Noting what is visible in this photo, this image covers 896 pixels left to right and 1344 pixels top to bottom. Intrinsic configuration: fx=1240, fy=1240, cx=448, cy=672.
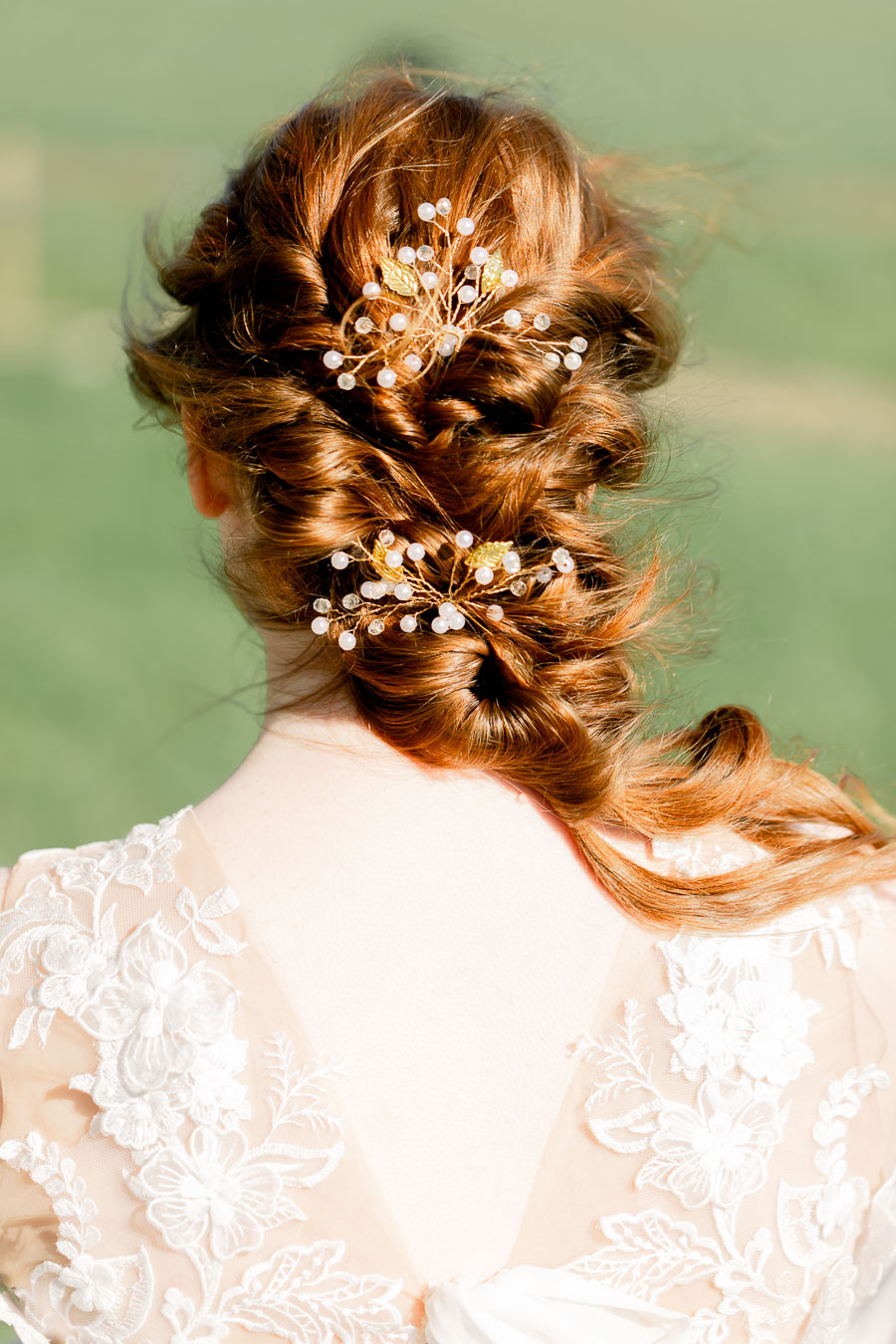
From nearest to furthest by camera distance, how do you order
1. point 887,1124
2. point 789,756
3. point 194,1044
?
point 194,1044
point 887,1124
point 789,756

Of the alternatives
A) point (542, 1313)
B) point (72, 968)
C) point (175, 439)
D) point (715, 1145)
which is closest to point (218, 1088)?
point (72, 968)

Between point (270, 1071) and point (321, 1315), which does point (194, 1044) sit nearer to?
point (270, 1071)

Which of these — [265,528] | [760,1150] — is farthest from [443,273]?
[760,1150]

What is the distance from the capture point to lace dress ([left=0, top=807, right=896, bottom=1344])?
1.13m

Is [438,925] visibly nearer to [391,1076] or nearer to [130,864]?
[391,1076]

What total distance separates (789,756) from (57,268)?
7922 millimetres

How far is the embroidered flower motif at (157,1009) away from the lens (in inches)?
44.6

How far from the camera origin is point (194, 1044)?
113 centimetres

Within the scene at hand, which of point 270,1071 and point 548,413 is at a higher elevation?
point 548,413

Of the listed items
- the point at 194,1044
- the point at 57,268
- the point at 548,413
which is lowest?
the point at 194,1044

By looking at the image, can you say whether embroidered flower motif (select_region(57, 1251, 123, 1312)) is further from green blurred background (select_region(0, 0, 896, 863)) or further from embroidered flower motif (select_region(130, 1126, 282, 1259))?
green blurred background (select_region(0, 0, 896, 863))

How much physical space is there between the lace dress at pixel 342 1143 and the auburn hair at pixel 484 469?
0.10 metres

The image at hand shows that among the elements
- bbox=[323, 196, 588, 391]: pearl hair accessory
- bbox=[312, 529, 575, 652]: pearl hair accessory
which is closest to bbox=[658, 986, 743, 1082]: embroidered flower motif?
bbox=[312, 529, 575, 652]: pearl hair accessory

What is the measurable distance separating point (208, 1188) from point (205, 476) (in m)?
0.77
